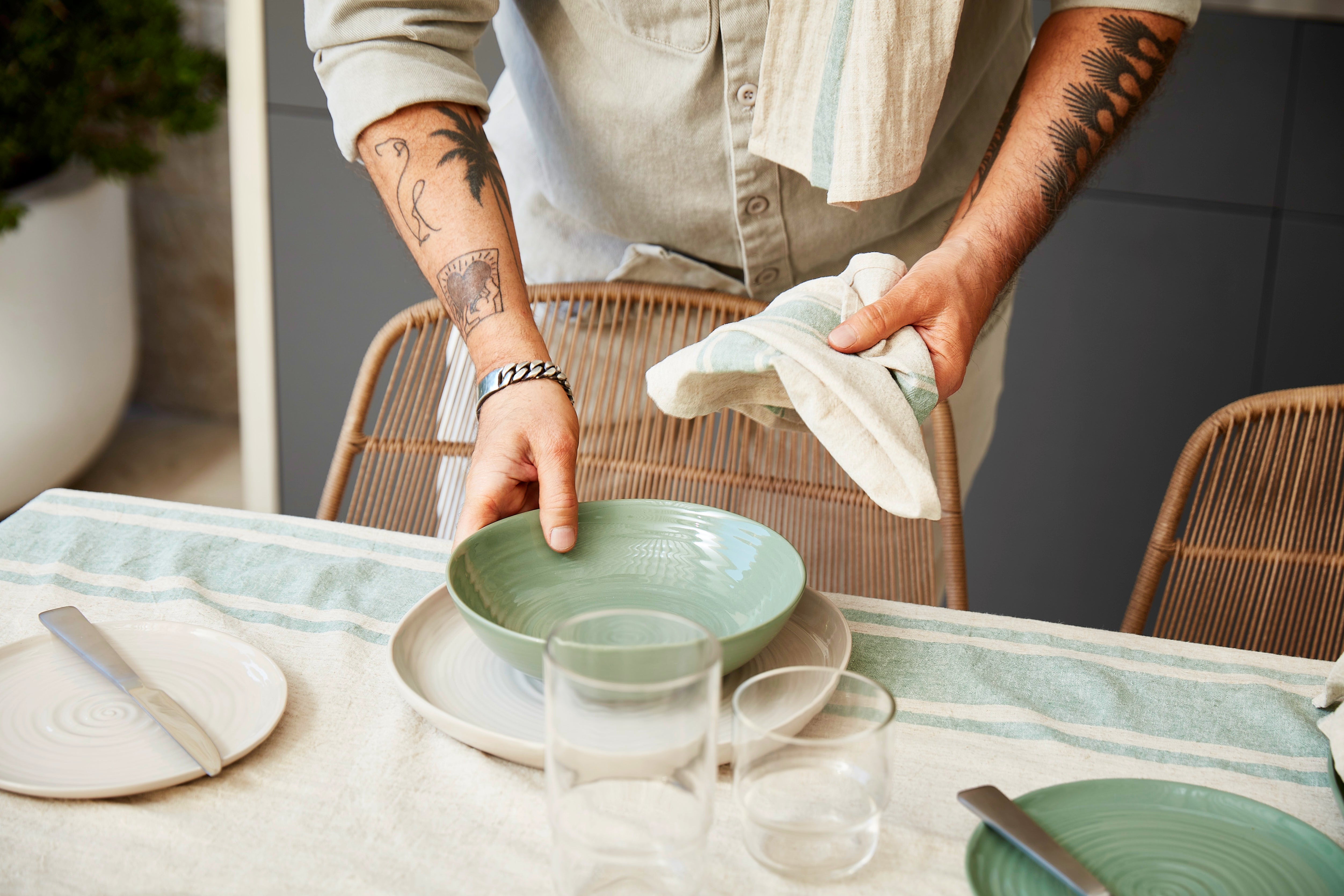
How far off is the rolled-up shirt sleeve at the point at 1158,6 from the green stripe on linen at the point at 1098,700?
58cm

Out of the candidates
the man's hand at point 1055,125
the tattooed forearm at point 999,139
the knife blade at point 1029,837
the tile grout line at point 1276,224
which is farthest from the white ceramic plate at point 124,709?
the tile grout line at point 1276,224

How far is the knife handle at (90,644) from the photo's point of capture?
0.63 m

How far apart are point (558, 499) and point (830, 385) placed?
0.21 m

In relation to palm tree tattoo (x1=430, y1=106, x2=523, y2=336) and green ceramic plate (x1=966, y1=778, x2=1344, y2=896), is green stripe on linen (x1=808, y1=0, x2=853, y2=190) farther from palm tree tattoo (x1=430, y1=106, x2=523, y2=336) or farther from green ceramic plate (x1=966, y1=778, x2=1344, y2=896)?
green ceramic plate (x1=966, y1=778, x2=1344, y2=896)

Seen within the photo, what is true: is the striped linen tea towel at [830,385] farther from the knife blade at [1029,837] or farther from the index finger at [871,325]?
the knife blade at [1029,837]

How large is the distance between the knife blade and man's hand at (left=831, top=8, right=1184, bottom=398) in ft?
1.45

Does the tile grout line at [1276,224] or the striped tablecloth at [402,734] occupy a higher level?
the striped tablecloth at [402,734]

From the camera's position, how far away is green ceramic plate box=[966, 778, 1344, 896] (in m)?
0.50

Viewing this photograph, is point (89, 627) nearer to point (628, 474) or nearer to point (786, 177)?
point (628, 474)

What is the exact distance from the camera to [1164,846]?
527mm

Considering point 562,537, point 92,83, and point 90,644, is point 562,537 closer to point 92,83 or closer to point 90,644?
point 90,644

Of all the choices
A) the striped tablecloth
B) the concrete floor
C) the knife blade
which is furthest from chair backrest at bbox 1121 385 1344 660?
the concrete floor

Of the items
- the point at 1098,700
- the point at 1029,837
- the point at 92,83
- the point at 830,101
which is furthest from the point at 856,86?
the point at 92,83

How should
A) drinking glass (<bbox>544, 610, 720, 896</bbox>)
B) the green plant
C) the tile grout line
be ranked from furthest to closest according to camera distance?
the green plant
the tile grout line
drinking glass (<bbox>544, 610, 720, 896</bbox>)
